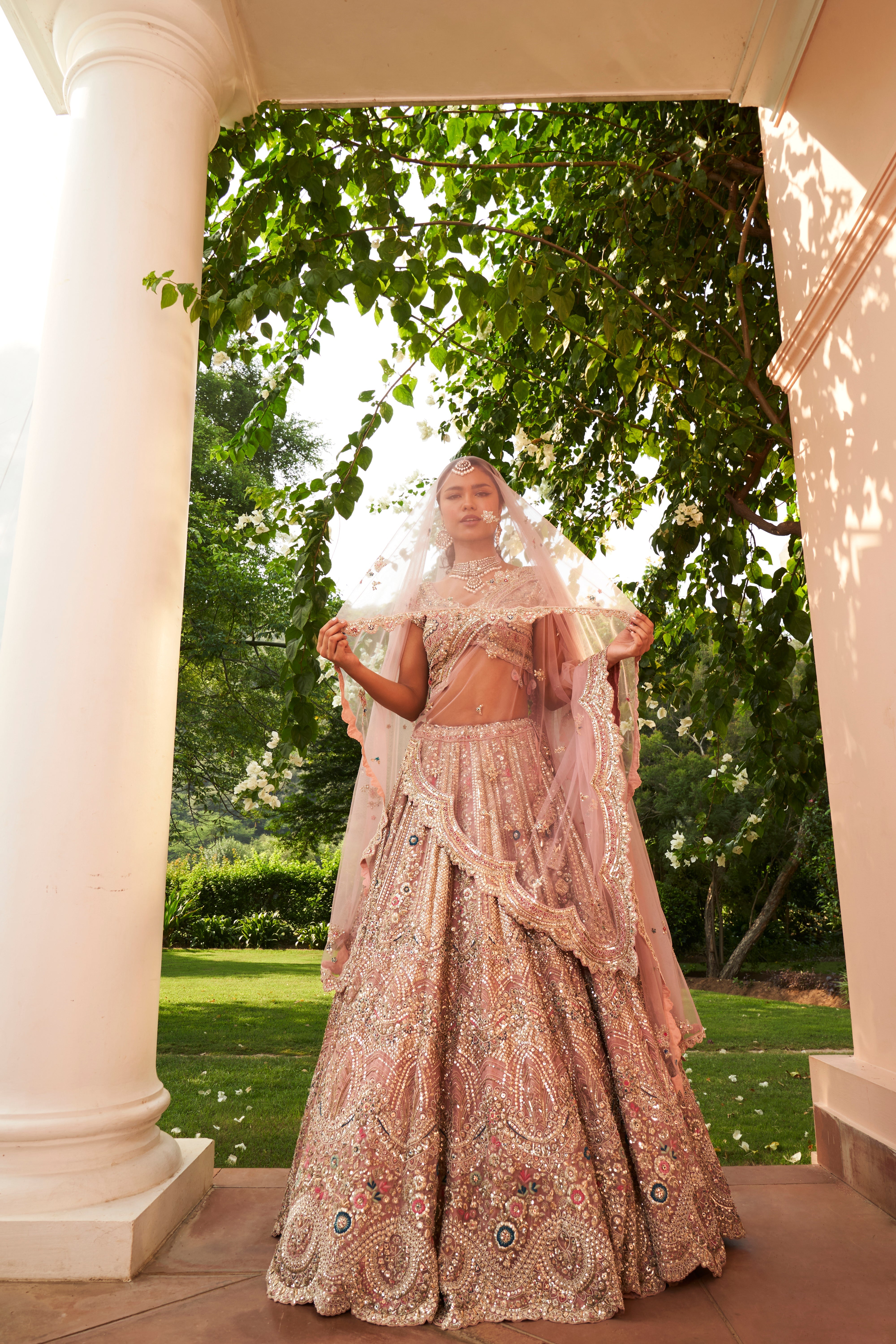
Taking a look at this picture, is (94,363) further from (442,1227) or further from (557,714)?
(442,1227)

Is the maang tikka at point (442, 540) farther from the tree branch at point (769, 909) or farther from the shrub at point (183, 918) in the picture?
the shrub at point (183, 918)

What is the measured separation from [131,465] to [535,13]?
1864mm

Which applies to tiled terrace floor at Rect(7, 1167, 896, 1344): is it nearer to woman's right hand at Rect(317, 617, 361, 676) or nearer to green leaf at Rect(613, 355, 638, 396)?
woman's right hand at Rect(317, 617, 361, 676)

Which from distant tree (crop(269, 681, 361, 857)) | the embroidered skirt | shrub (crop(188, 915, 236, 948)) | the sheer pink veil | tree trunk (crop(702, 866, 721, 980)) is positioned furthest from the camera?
shrub (crop(188, 915, 236, 948))

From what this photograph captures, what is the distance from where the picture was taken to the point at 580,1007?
6.70 feet

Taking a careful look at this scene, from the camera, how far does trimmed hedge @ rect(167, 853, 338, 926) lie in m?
14.2

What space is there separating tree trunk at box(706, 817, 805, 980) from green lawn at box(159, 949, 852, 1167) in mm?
1035

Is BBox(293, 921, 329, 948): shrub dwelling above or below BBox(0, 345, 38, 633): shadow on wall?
below

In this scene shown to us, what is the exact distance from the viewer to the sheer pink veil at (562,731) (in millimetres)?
2172

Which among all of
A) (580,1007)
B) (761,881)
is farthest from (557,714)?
(761,881)

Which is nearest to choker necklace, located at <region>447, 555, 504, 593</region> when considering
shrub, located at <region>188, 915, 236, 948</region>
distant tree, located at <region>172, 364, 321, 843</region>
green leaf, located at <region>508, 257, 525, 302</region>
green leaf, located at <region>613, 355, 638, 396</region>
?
green leaf, located at <region>508, 257, 525, 302</region>

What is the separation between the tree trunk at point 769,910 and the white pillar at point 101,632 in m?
9.44

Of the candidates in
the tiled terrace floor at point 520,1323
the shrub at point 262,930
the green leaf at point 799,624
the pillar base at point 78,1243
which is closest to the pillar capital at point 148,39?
the green leaf at point 799,624

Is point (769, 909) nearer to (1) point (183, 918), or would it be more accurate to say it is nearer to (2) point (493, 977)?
(1) point (183, 918)
